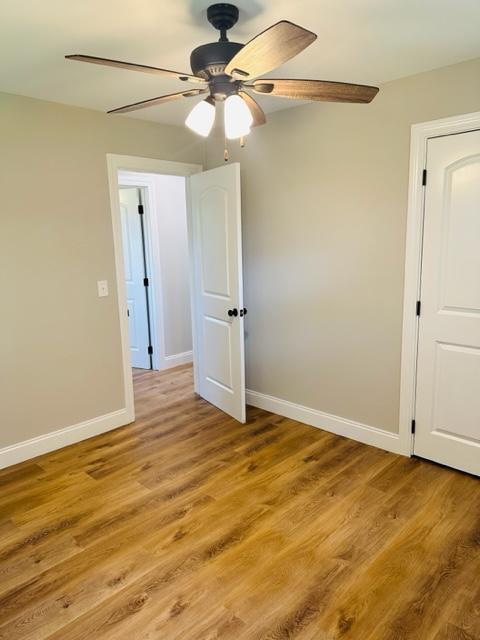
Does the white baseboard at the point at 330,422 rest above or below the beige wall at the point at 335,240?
below

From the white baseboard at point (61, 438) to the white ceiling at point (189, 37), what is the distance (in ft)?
7.65

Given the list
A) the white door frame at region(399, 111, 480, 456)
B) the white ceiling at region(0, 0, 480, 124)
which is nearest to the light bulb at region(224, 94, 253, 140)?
the white ceiling at region(0, 0, 480, 124)

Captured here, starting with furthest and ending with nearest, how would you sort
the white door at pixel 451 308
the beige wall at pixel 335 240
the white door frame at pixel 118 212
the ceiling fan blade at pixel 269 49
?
the white door frame at pixel 118 212
the beige wall at pixel 335 240
the white door at pixel 451 308
the ceiling fan blade at pixel 269 49

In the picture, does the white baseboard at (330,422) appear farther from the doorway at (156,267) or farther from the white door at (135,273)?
the white door at (135,273)

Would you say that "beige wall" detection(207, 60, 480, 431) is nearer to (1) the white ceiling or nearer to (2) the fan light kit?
(1) the white ceiling

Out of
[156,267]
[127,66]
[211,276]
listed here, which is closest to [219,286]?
[211,276]

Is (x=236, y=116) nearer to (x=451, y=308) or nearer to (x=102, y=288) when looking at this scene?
(x=451, y=308)

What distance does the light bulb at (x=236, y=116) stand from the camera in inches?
65.1

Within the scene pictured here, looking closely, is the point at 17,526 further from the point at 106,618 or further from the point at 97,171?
the point at 97,171

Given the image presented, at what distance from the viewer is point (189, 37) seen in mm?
1964

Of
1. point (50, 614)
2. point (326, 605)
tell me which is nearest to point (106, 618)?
point (50, 614)

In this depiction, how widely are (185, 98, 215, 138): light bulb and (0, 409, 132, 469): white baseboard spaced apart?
2440mm

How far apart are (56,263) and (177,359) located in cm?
241

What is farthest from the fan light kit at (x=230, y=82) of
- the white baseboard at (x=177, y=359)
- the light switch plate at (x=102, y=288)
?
the white baseboard at (x=177, y=359)
